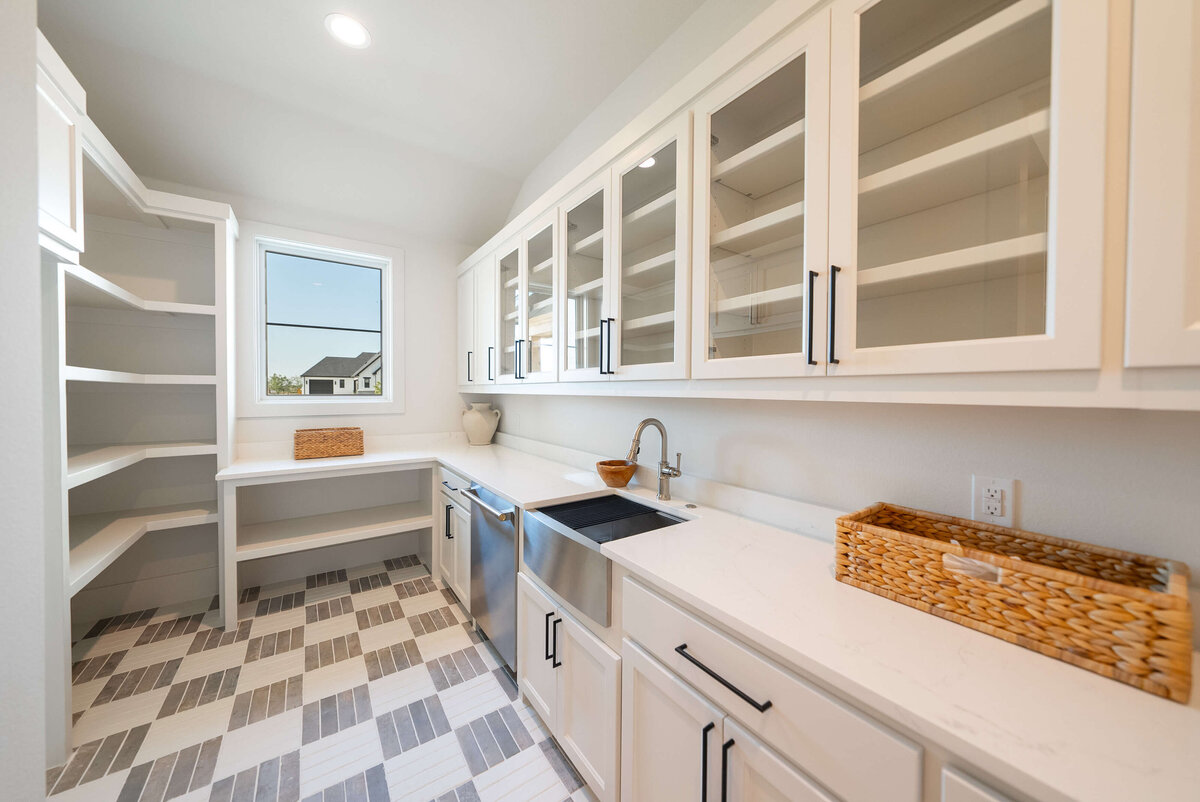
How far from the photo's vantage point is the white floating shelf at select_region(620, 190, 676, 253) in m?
1.41

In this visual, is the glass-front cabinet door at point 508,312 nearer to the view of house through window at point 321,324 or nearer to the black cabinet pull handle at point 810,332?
the view of house through window at point 321,324

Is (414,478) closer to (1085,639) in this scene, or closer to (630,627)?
(630,627)

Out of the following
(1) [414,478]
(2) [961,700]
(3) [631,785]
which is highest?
(2) [961,700]

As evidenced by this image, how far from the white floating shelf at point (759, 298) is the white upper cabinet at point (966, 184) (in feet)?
0.42

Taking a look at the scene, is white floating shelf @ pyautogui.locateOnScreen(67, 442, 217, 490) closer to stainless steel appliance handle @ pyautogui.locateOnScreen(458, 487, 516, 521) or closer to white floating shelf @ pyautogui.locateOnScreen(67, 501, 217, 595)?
white floating shelf @ pyautogui.locateOnScreen(67, 501, 217, 595)

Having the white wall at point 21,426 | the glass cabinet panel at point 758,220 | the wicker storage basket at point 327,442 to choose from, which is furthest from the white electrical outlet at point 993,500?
Result: the wicker storage basket at point 327,442

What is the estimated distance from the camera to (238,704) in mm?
1683

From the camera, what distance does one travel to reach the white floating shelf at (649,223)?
1412 millimetres

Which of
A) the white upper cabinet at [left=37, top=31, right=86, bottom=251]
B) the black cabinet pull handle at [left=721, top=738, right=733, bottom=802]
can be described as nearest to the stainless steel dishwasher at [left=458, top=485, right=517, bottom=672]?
the black cabinet pull handle at [left=721, top=738, right=733, bottom=802]

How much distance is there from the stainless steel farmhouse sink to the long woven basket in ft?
2.10

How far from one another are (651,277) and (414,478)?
2606mm

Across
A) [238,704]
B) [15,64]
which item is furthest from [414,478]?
[15,64]

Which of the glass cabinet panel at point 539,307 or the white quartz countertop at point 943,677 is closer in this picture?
the white quartz countertop at point 943,677

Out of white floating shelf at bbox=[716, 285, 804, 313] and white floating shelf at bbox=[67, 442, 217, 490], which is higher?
white floating shelf at bbox=[716, 285, 804, 313]
